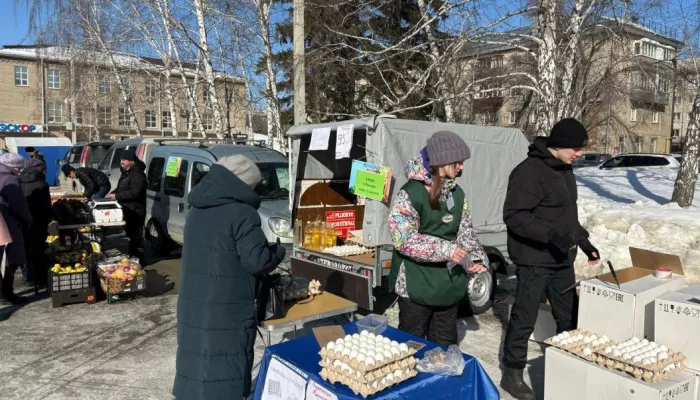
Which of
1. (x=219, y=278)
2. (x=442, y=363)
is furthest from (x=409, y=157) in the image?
(x=442, y=363)

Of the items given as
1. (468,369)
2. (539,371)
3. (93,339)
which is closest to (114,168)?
(93,339)

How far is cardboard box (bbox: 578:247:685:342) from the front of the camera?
3.58 metres

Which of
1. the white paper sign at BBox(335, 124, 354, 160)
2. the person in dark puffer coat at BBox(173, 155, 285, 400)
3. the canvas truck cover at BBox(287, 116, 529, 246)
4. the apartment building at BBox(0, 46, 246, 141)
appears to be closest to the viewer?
the person in dark puffer coat at BBox(173, 155, 285, 400)

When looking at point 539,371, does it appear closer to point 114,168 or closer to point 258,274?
point 258,274

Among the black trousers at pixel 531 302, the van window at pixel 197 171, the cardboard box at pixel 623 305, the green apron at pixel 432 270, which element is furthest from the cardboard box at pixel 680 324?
the van window at pixel 197 171

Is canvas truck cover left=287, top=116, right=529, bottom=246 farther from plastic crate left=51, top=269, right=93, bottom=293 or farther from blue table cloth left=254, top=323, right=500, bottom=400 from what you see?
plastic crate left=51, top=269, right=93, bottom=293

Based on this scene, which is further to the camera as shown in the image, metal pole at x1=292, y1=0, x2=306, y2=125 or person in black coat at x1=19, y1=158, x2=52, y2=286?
metal pole at x1=292, y1=0, x2=306, y2=125

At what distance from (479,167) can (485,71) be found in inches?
363

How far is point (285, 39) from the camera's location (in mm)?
16906

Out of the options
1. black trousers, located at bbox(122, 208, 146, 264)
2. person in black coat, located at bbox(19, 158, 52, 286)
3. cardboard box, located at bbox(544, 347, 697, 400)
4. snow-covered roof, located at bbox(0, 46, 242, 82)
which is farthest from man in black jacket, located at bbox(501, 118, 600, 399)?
snow-covered roof, located at bbox(0, 46, 242, 82)

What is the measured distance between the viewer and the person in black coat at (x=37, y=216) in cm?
754

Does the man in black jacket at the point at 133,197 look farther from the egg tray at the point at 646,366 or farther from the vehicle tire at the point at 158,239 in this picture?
the egg tray at the point at 646,366

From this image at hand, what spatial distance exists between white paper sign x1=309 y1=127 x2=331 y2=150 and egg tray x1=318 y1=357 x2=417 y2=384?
12.7 ft

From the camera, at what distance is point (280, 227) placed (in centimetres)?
796
